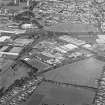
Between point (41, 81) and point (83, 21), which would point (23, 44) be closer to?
point (41, 81)

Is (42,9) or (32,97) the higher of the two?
(42,9)

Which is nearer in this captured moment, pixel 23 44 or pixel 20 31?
pixel 23 44

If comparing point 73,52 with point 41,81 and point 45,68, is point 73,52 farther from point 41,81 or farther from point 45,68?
point 41,81

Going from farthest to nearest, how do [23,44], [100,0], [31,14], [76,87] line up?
[100,0]
[31,14]
[23,44]
[76,87]

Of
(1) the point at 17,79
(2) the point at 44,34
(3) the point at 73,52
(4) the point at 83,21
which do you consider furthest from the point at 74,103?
(4) the point at 83,21

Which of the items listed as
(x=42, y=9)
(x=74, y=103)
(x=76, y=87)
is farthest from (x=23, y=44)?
(x=42, y=9)

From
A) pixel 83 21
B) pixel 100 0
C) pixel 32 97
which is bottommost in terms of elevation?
pixel 32 97

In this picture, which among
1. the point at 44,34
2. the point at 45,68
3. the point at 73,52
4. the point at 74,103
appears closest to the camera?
the point at 74,103
